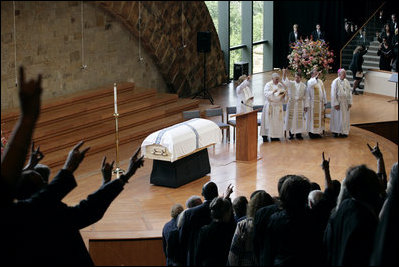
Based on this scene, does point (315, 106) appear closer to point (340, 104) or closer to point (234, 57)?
point (340, 104)

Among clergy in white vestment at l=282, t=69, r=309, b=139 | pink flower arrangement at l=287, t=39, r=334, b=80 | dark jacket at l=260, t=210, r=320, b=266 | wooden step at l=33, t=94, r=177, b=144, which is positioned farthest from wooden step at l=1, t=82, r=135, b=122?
dark jacket at l=260, t=210, r=320, b=266

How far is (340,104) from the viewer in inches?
528

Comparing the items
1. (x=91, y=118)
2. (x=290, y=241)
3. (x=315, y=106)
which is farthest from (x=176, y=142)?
(x=290, y=241)

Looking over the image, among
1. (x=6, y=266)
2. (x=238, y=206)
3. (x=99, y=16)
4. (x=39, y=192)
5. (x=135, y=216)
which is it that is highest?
(x=99, y=16)

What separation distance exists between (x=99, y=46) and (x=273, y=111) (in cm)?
438

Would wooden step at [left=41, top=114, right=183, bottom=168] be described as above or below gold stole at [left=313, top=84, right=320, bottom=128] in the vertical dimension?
below

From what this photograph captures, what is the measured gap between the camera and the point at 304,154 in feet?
39.5

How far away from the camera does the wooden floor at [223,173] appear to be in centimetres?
856

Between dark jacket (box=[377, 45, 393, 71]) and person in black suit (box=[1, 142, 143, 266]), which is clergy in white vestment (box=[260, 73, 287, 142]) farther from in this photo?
person in black suit (box=[1, 142, 143, 266])

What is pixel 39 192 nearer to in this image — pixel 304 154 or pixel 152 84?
pixel 304 154

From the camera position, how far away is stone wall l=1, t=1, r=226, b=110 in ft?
42.7

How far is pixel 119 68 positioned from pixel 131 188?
607 cm

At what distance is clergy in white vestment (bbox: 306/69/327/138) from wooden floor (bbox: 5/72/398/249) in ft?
0.70

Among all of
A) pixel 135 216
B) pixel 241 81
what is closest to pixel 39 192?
pixel 135 216
